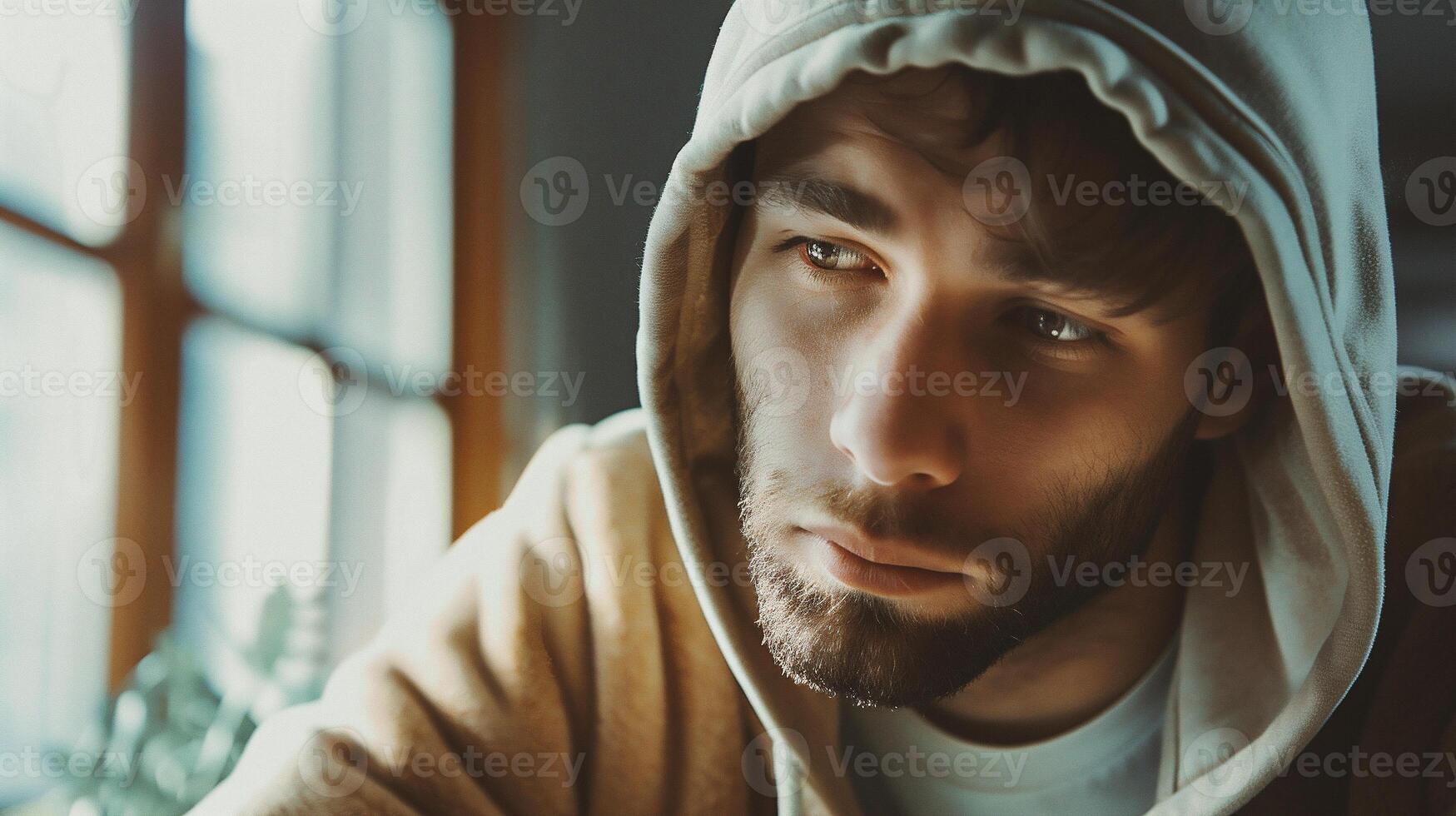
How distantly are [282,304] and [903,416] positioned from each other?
36.1 inches

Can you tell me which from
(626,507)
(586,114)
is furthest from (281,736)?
(586,114)

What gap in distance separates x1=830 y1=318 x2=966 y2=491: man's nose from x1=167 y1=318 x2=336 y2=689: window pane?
763 mm

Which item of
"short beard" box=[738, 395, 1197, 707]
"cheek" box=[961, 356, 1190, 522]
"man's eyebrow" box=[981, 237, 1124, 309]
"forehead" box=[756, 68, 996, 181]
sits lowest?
"short beard" box=[738, 395, 1197, 707]

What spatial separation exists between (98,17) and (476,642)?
680 millimetres

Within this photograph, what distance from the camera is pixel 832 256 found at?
0.58 m

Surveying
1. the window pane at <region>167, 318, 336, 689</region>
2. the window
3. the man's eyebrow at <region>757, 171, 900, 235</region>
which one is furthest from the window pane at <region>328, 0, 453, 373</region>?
the man's eyebrow at <region>757, 171, 900, 235</region>

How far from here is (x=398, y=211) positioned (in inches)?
54.7

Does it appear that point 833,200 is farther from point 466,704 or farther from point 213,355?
point 213,355

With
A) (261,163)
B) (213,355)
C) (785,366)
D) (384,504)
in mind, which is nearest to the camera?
(785,366)

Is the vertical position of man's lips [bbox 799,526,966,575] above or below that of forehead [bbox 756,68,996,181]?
below

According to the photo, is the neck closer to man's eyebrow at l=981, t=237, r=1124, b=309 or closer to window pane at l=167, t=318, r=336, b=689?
man's eyebrow at l=981, t=237, r=1124, b=309

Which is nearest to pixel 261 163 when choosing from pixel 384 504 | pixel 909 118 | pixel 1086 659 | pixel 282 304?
pixel 282 304

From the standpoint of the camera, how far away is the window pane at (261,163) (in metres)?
0.99

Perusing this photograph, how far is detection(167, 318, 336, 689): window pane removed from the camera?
98 centimetres
